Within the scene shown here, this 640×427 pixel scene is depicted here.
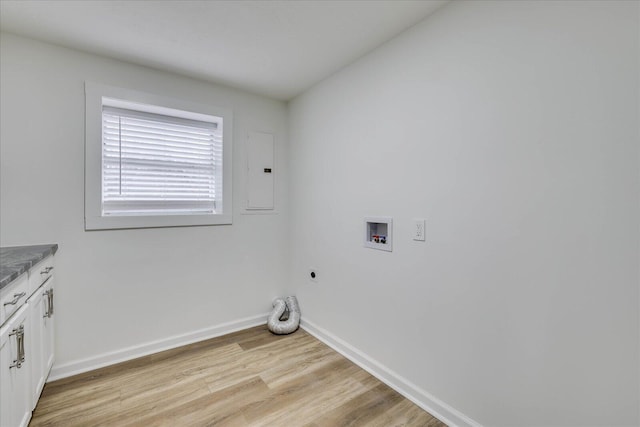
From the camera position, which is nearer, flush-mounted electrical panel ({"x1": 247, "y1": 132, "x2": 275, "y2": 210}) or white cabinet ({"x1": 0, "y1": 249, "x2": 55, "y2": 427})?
white cabinet ({"x1": 0, "y1": 249, "x2": 55, "y2": 427})

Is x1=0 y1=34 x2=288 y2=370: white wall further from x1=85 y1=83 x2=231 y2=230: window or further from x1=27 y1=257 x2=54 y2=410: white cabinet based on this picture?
x1=27 y1=257 x2=54 y2=410: white cabinet

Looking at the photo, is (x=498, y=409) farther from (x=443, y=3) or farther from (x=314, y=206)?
(x=443, y=3)

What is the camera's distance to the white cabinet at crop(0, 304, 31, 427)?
1.20 m

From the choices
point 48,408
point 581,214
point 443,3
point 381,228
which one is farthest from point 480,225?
point 48,408

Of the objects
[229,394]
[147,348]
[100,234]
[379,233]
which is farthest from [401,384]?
[100,234]

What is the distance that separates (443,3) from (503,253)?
1444 millimetres

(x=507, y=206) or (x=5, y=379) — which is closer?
(x=5, y=379)

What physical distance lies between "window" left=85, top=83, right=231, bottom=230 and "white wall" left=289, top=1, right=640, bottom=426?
138cm

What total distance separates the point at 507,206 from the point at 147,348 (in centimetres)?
283

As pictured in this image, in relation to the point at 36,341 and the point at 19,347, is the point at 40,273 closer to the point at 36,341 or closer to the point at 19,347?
the point at 36,341

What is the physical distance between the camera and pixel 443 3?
1.67 meters

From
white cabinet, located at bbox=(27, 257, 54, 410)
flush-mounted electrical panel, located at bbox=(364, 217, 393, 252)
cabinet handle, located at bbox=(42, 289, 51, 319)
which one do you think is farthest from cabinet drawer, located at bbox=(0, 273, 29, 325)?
flush-mounted electrical panel, located at bbox=(364, 217, 393, 252)

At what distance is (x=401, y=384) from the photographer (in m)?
1.96

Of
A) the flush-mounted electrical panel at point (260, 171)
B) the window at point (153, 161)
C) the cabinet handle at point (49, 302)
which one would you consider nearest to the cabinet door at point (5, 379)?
the cabinet handle at point (49, 302)
